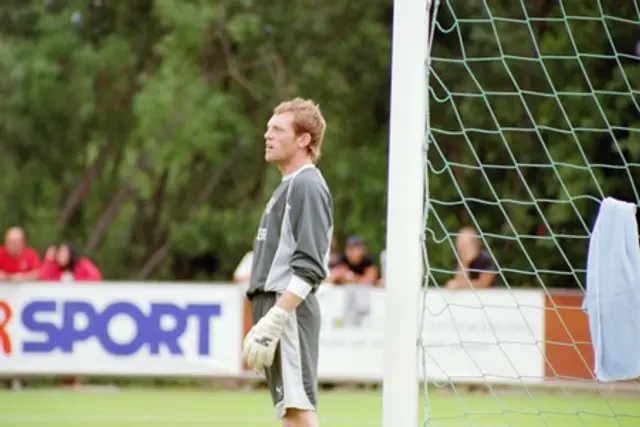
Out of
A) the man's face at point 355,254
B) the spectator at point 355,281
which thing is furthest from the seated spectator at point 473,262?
the man's face at point 355,254

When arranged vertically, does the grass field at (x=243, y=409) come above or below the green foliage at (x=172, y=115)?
below

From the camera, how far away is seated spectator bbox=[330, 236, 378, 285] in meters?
16.6

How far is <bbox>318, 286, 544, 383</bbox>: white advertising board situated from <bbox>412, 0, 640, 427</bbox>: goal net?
2cm

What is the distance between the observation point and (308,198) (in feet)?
19.9

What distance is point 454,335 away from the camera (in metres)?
15.5

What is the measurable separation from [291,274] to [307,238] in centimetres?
19

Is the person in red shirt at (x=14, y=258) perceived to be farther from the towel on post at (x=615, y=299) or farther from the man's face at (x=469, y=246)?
the towel on post at (x=615, y=299)

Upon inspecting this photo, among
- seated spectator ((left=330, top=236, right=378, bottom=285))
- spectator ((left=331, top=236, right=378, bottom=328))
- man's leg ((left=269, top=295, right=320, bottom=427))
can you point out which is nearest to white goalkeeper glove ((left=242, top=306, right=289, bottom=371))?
man's leg ((left=269, top=295, right=320, bottom=427))

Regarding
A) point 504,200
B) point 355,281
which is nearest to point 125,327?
point 355,281

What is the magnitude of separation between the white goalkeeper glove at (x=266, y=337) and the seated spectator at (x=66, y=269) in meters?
11.0

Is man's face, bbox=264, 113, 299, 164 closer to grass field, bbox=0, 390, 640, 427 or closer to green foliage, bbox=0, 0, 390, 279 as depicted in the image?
grass field, bbox=0, 390, 640, 427

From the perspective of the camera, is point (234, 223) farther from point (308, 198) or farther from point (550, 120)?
point (308, 198)

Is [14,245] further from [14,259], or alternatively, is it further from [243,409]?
[243,409]

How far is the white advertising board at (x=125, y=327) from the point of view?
52.6ft
